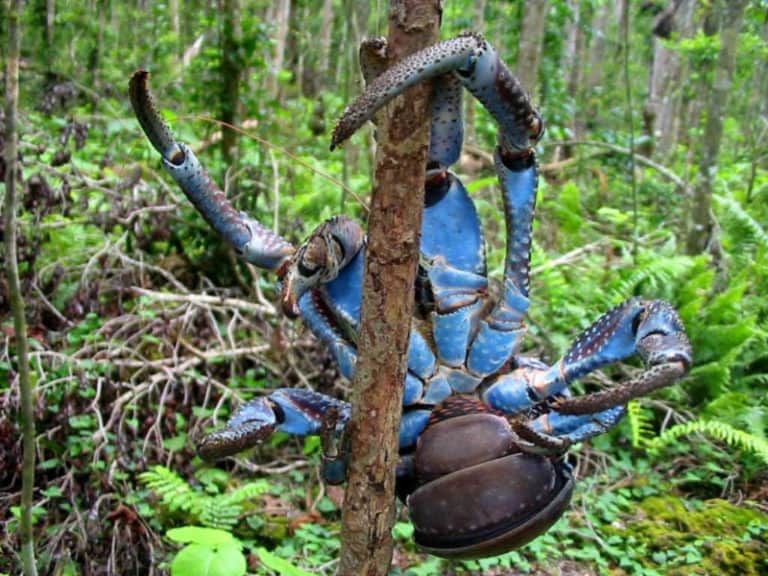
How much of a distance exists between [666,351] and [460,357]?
65 centimetres

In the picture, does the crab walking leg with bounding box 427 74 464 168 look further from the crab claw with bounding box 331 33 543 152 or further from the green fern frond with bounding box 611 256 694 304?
the green fern frond with bounding box 611 256 694 304

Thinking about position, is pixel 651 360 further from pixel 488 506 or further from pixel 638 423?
pixel 638 423

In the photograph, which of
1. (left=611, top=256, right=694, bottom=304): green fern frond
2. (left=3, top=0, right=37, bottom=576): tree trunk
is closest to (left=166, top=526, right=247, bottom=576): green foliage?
(left=3, top=0, right=37, bottom=576): tree trunk

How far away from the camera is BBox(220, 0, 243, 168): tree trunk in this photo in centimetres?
576

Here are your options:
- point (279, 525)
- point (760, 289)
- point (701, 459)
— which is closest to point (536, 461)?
point (279, 525)

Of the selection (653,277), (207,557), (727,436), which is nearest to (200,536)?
(207,557)

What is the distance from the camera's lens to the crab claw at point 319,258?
1967 millimetres

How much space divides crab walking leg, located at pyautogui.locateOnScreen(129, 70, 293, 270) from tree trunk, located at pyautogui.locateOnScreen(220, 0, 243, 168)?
351cm

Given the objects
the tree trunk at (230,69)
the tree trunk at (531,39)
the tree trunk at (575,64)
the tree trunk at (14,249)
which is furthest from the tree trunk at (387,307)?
the tree trunk at (575,64)

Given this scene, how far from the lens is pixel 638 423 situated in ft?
14.5

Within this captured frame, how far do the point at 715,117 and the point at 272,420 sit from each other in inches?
200

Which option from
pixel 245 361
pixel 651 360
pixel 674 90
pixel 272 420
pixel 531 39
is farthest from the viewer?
pixel 674 90

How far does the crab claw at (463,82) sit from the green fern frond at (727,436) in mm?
2739

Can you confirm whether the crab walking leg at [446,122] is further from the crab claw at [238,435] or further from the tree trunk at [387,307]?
the crab claw at [238,435]
